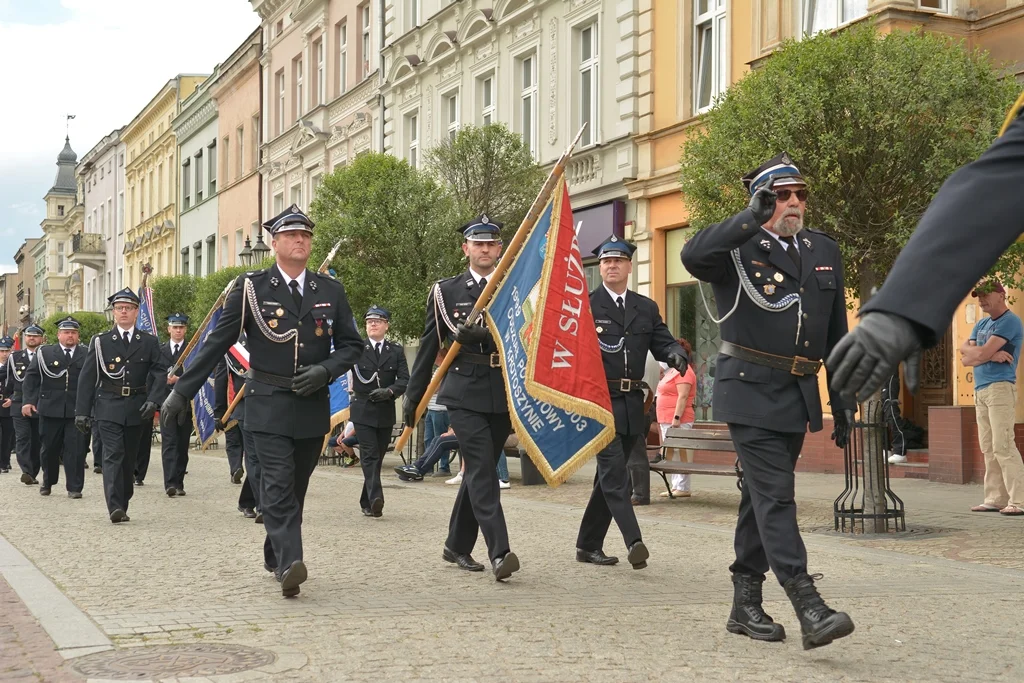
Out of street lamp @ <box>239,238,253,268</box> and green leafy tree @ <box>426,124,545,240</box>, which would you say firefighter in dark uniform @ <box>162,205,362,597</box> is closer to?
green leafy tree @ <box>426,124,545,240</box>

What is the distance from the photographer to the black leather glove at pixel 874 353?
2.21 m

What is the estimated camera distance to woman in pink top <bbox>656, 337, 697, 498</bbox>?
1420cm

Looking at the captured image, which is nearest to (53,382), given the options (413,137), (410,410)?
(410,410)

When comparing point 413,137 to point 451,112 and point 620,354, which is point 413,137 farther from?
point 620,354

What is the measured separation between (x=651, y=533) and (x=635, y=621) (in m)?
4.19

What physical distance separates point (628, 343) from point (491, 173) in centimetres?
1360

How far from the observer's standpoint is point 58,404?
15734 millimetres

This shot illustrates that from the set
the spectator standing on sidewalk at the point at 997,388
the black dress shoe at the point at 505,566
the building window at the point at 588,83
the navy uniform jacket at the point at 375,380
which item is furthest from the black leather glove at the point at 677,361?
the building window at the point at 588,83

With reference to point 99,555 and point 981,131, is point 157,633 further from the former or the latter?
point 981,131

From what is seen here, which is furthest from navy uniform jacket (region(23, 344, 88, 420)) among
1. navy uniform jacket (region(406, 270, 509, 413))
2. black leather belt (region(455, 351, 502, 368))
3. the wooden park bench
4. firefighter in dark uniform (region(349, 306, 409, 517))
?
black leather belt (region(455, 351, 502, 368))

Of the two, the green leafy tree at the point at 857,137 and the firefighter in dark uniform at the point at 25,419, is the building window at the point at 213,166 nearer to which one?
the firefighter in dark uniform at the point at 25,419

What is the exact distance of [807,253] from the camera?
6.21 metres

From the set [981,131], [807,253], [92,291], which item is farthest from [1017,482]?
[92,291]

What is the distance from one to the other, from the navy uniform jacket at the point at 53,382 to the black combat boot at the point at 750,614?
10775 mm
